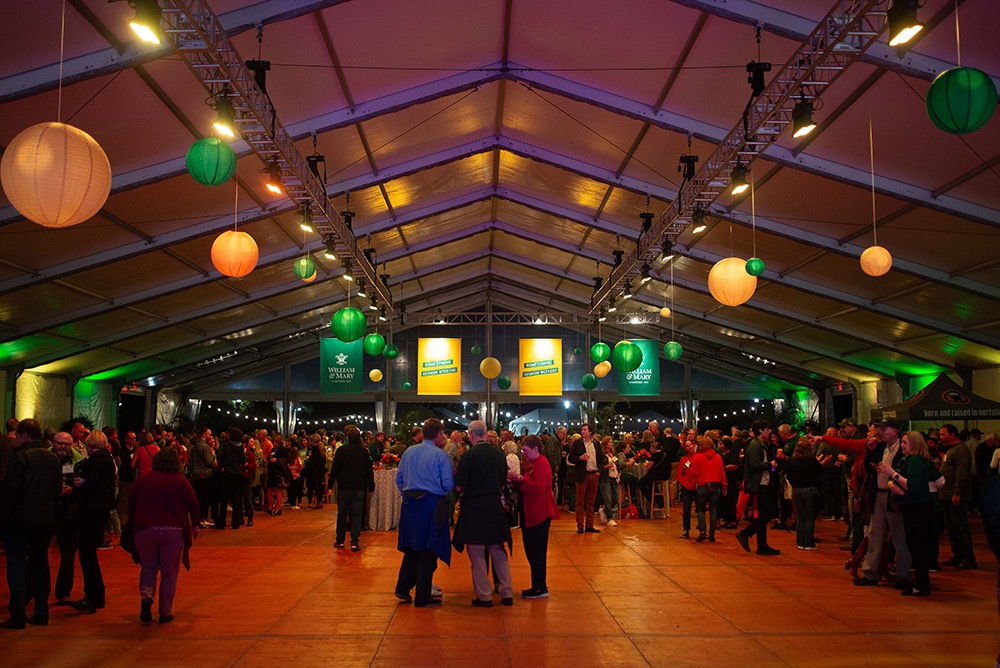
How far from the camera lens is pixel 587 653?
4891mm

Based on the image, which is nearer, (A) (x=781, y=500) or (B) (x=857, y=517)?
(B) (x=857, y=517)

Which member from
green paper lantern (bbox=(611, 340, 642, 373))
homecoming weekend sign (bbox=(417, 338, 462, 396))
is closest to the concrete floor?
green paper lantern (bbox=(611, 340, 642, 373))

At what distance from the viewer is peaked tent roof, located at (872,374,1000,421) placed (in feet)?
38.5

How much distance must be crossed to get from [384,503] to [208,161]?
6042 millimetres

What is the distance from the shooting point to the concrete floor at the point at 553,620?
4.85 meters

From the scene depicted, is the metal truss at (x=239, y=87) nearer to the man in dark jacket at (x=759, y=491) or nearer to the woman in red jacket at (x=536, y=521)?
the woman in red jacket at (x=536, y=521)

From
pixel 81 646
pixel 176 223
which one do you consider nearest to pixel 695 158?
pixel 176 223

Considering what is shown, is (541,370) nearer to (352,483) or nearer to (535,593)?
(352,483)

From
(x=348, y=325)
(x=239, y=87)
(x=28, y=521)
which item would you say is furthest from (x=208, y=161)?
(x=348, y=325)

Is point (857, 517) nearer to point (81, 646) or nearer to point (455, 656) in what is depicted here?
point (455, 656)

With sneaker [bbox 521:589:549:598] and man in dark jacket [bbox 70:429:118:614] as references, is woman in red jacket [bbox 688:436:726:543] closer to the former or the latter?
sneaker [bbox 521:589:549:598]

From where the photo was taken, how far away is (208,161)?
664 centimetres

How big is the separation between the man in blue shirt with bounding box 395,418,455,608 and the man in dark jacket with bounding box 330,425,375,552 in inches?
120

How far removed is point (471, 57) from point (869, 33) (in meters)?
4.76
